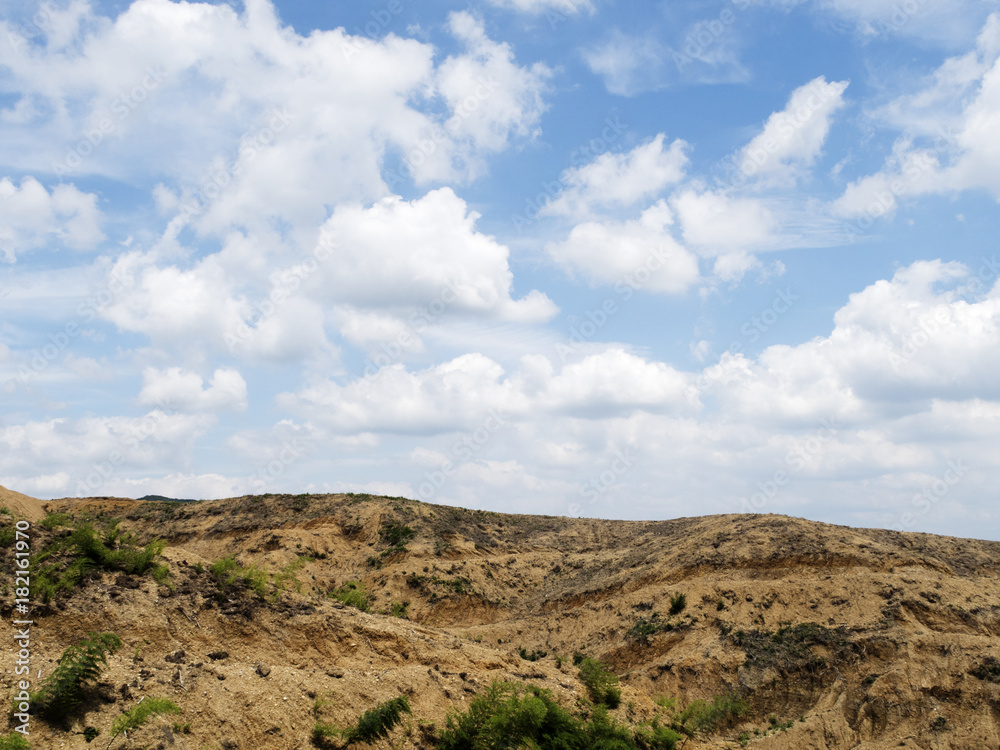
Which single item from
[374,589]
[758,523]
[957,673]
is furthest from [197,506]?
[957,673]

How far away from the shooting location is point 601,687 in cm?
1448

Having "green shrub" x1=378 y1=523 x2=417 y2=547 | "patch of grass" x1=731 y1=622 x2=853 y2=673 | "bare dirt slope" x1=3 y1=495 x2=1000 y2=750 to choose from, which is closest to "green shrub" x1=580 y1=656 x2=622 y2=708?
"bare dirt slope" x1=3 y1=495 x2=1000 y2=750

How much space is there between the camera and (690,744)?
567 inches

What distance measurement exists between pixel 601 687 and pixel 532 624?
16.1m

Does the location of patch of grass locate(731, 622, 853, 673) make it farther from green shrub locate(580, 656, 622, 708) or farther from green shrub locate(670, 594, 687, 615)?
green shrub locate(580, 656, 622, 708)

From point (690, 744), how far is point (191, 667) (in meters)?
11.1

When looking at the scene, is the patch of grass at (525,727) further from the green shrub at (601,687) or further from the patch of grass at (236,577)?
the patch of grass at (236,577)

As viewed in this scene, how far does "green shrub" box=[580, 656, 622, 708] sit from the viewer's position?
1420cm

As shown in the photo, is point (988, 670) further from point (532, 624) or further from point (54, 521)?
point (54, 521)

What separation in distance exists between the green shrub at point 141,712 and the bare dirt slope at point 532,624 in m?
0.21

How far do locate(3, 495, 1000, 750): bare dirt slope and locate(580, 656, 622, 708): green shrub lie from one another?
49 centimetres

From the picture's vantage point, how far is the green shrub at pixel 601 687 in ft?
46.6

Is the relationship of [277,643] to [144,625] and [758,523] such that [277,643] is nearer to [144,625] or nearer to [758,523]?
[144,625]

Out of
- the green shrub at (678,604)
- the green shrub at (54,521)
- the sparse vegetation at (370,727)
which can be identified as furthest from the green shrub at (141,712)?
the green shrub at (678,604)
